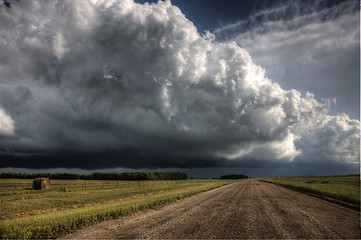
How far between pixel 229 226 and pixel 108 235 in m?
6.80

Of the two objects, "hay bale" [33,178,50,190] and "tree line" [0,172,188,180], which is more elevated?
"hay bale" [33,178,50,190]

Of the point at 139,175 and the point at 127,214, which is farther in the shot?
the point at 139,175

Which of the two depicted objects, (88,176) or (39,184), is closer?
(39,184)

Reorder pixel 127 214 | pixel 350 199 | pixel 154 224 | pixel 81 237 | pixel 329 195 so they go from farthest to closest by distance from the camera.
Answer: pixel 329 195 < pixel 350 199 < pixel 127 214 < pixel 154 224 < pixel 81 237

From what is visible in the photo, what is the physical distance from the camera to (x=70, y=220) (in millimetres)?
11445

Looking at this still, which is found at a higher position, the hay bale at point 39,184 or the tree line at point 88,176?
the hay bale at point 39,184

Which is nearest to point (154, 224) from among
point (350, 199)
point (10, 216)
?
point (10, 216)

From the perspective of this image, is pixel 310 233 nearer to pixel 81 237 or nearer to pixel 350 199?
pixel 81 237

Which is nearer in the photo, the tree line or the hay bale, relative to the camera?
the hay bale

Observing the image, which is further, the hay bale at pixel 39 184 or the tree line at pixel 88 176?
the tree line at pixel 88 176

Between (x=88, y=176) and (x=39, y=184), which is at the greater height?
(x=39, y=184)

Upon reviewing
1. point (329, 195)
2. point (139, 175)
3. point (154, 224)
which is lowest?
point (139, 175)

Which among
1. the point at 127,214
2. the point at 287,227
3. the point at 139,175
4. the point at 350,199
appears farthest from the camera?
the point at 139,175

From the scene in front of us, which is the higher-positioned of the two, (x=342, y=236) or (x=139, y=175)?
(x=342, y=236)
